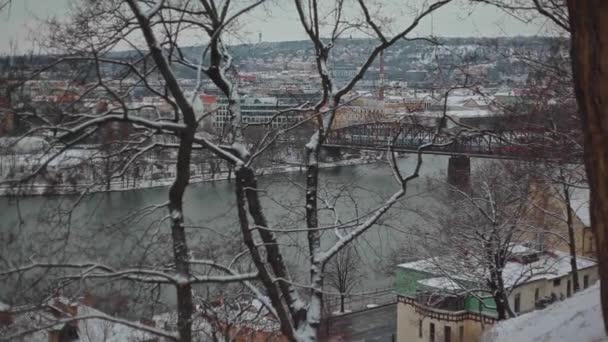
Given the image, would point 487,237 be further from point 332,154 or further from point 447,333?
point 332,154

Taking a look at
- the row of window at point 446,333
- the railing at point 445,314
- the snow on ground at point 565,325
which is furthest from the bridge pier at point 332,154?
the snow on ground at point 565,325

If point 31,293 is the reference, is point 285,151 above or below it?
above

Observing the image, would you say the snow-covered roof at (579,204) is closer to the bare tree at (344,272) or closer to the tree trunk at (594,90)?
the bare tree at (344,272)

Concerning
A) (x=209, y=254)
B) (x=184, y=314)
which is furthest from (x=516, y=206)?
(x=184, y=314)

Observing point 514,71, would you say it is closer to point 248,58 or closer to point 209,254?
point 248,58

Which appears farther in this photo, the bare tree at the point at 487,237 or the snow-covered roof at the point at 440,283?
the snow-covered roof at the point at 440,283
